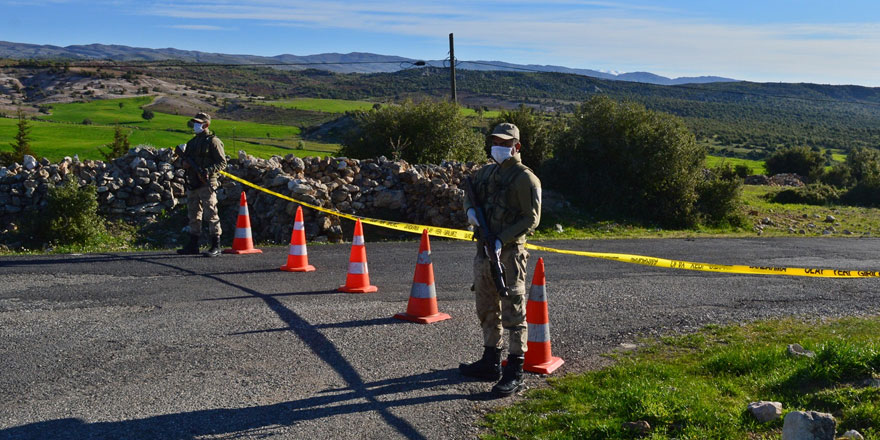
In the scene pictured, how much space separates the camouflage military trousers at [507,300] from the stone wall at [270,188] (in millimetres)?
8599

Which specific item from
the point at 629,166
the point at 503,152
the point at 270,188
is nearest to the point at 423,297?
the point at 503,152

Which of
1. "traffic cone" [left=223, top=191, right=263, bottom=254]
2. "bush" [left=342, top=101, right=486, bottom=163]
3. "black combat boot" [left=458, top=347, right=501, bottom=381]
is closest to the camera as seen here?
"black combat boot" [left=458, top=347, right=501, bottom=381]

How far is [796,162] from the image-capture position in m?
53.7

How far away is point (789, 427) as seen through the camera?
4086 millimetres

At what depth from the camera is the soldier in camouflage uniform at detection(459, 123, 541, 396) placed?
19.0ft

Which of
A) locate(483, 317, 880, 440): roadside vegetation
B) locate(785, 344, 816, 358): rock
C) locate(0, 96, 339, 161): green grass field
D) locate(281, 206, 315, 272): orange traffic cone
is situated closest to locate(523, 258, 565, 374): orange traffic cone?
locate(483, 317, 880, 440): roadside vegetation

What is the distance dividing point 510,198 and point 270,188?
10.1 metres

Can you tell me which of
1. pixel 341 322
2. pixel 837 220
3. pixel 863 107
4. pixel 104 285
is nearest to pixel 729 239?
pixel 837 220

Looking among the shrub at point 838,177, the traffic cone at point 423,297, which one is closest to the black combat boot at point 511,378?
the traffic cone at point 423,297

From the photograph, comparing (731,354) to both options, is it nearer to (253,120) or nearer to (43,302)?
(43,302)

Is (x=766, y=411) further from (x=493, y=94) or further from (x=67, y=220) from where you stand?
(x=493, y=94)

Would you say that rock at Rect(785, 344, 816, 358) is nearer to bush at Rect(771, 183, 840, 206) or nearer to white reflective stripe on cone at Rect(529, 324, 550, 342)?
white reflective stripe on cone at Rect(529, 324, 550, 342)

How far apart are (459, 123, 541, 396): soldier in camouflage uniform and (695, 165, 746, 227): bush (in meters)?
18.5

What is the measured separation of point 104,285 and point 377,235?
6912mm
